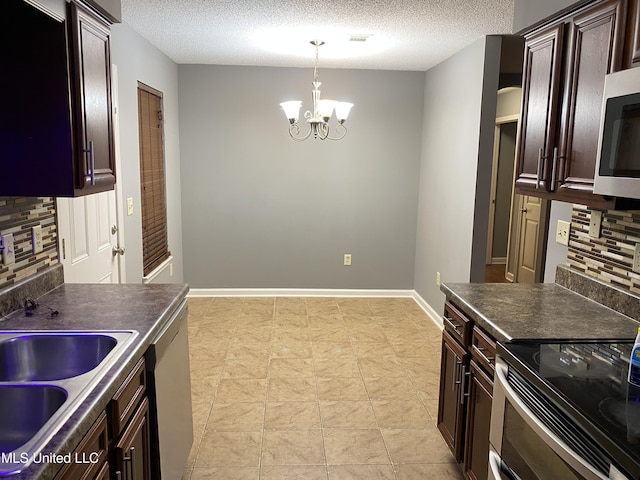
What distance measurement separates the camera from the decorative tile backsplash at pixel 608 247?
2086 millimetres

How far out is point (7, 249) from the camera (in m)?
2.00

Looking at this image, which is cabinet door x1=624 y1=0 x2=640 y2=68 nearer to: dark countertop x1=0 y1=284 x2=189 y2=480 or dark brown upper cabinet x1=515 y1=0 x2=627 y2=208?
dark brown upper cabinet x1=515 y1=0 x2=627 y2=208

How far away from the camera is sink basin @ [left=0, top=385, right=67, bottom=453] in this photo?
1399 mm

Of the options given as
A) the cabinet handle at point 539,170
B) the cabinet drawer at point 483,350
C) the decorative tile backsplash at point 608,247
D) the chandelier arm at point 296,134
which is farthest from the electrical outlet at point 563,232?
the chandelier arm at point 296,134

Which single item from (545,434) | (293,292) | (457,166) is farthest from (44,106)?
(293,292)

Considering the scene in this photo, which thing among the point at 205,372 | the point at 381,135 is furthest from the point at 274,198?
the point at 205,372

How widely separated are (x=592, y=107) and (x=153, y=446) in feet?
6.80

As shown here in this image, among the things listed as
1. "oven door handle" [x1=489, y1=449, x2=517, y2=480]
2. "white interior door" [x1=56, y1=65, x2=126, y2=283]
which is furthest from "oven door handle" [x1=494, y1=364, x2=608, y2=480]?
"white interior door" [x1=56, y1=65, x2=126, y2=283]

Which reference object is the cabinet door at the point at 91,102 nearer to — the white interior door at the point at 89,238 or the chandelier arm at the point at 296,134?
the white interior door at the point at 89,238

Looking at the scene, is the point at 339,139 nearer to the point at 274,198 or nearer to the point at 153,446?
the point at 274,198

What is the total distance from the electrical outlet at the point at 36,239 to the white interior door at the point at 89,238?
211mm

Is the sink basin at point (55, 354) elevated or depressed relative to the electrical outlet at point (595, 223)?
depressed

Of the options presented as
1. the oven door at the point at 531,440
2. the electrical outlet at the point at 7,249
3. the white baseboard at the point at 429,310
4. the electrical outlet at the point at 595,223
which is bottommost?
the white baseboard at the point at 429,310

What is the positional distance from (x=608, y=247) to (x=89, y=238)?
2.70 metres
